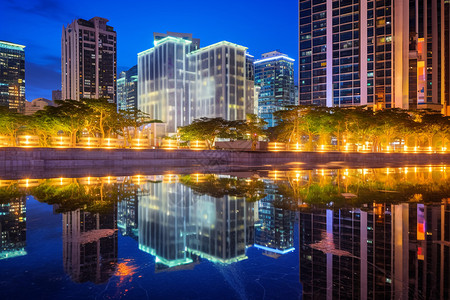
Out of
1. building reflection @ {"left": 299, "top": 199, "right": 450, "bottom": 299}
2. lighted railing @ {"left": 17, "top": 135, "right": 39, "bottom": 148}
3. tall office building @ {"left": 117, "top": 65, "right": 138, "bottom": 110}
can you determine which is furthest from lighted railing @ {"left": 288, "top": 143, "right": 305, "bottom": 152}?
tall office building @ {"left": 117, "top": 65, "right": 138, "bottom": 110}

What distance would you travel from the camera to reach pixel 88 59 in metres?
154

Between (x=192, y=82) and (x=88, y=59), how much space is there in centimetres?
8600

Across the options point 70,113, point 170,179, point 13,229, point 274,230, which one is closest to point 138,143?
point 70,113

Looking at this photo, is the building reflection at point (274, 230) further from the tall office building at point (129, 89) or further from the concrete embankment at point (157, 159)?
the tall office building at point (129, 89)

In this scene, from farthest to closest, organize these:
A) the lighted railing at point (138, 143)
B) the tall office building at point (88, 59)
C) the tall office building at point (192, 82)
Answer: the tall office building at point (88, 59), the tall office building at point (192, 82), the lighted railing at point (138, 143)

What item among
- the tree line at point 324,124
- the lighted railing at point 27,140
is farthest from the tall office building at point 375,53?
the lighted railing at point 27,140

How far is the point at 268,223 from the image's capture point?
644 cm

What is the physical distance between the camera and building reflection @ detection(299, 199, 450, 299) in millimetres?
3369

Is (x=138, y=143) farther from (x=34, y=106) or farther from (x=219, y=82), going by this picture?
(x=34, y=106)

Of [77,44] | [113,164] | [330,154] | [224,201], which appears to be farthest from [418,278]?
[77,44]

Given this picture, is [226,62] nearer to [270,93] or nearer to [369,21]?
[369,21]

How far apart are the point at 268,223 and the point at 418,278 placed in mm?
3127

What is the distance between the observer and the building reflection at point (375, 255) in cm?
337

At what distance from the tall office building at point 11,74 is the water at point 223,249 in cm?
18749
